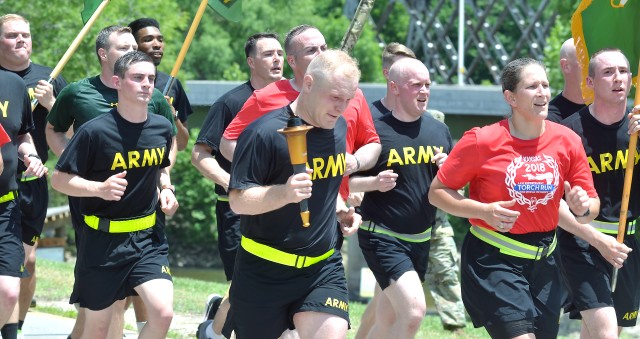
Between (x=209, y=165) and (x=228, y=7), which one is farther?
(x=228, y=7)

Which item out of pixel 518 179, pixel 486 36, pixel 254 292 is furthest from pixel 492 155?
pixel 486 36

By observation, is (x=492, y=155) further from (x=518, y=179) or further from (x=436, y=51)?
(x=436, y=51)

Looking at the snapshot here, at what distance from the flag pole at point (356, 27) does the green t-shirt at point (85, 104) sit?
5.58 ft

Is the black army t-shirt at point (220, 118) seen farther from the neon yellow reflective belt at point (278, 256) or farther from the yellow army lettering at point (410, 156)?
the neon yellow reflective belt at point (278, 256)

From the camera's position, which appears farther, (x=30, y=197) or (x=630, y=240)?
(x=30, y=197)

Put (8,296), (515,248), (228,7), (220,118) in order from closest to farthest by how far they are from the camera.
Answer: (515,248)
(8,296)
(220,118)
(228,7)

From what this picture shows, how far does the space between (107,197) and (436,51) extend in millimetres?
49410

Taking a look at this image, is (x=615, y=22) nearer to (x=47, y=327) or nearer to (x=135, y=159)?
(x=135, y=159)

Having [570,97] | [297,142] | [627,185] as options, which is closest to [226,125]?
[570,97]

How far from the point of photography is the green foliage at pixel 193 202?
4688 cm

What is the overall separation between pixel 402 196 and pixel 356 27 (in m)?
1.77

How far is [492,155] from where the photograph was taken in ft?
24.3

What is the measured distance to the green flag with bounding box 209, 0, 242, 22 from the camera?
434 inches

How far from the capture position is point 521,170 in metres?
7.34
